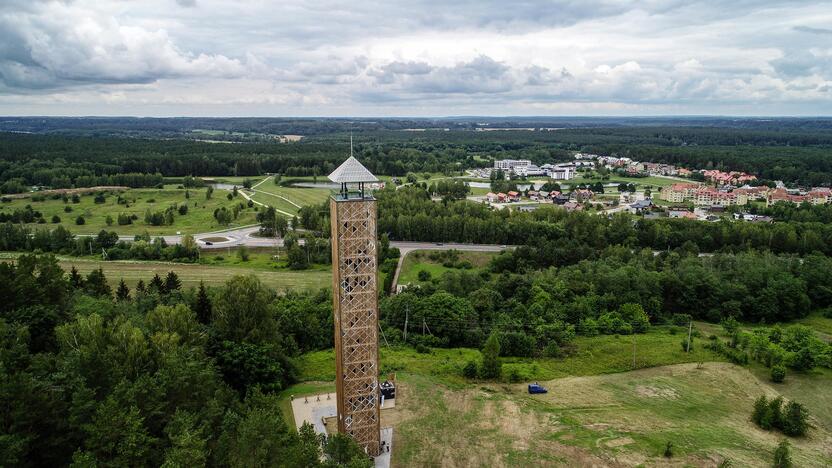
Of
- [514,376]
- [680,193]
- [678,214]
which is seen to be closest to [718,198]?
[680,193]

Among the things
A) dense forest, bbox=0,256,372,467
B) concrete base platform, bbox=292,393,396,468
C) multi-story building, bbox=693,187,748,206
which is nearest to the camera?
dense forest, bbox=0,256,372,467

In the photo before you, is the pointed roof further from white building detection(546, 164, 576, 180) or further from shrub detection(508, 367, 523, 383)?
white building detection(546, 164, 576, 180)

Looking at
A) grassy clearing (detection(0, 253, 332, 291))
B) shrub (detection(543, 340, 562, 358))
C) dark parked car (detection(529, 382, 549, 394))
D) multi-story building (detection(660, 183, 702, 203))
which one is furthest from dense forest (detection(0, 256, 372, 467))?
multi-story building (detection(660, 183, 702, 203))

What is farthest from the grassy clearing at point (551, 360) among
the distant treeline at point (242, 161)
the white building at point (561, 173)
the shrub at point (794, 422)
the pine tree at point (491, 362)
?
the white building at point (561, 173)

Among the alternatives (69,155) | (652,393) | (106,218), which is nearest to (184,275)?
(106,218)

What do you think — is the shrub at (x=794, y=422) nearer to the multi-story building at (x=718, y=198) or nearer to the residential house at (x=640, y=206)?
the residential house at (x=640, y=206)

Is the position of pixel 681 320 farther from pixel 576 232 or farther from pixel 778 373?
pixel 576 232
